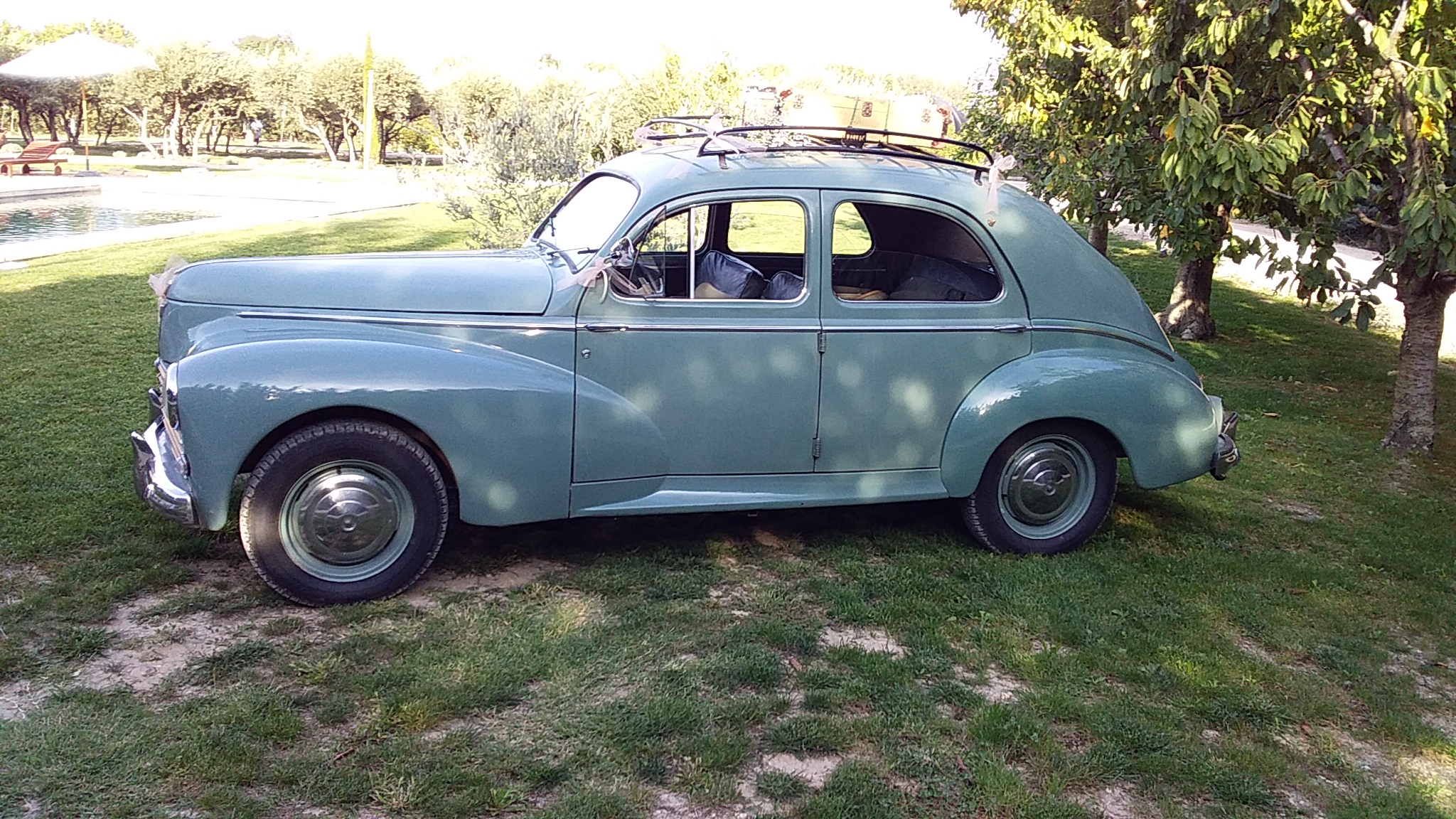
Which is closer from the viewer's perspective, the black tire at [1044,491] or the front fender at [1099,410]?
the front fender at [1099,410]

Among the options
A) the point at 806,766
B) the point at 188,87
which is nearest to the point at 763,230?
the point at 806,766

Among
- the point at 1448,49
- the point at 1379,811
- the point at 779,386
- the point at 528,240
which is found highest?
the point at 1448,49

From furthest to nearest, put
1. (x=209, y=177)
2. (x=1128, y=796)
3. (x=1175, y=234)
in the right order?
(x=209, y=177)
(x=1175, y=234)
(x=1128, y=796)

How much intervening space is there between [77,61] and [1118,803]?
30572 millimetres

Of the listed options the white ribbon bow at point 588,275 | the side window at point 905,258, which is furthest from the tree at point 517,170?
the white ribbon bow at point 588,275

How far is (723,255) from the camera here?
Result: 5430 millimetres

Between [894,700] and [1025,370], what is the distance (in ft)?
6.10

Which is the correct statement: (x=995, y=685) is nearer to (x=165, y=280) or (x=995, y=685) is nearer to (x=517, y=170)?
(x=165, y=280)

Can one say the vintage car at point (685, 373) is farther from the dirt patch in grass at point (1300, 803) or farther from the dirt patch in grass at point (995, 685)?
the dirt patch in grass at point (1300, 803)

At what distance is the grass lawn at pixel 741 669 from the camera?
131 inches

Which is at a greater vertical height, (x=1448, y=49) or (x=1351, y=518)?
(x=1448, y=49)

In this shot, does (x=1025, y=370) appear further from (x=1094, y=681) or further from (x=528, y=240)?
(x=528, y=240)

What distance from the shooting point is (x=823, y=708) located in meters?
3.84

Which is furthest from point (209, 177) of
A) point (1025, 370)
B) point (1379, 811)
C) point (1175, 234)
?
point (1379, 811)
